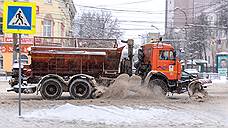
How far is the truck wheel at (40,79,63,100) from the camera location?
21828mm

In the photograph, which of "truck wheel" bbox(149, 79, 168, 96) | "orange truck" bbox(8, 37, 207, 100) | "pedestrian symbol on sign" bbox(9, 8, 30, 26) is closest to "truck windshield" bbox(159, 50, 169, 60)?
"orange truck" bbox(8, 37, 207, 100)

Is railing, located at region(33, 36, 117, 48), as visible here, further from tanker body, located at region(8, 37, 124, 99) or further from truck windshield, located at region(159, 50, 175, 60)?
truck windshield, located at region(159, 50, 175, 60)

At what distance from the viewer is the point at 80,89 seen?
874 inches

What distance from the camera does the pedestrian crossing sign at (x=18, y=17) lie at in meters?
13.6

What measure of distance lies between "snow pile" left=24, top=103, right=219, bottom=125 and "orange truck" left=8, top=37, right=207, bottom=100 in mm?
6237

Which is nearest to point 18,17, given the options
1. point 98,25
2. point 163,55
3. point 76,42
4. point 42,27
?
point 76,42

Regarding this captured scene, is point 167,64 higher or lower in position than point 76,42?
lower

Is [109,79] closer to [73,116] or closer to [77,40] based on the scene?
[77,40]

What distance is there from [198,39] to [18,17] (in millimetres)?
69255

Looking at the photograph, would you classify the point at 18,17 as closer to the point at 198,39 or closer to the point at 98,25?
the point at 98,25

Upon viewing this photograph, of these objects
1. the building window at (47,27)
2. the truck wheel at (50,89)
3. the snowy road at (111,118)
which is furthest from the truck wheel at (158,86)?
the building window at (47,27)

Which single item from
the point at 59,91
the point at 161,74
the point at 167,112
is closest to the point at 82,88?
the point at 59,91

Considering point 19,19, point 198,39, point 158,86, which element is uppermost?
point 198,39

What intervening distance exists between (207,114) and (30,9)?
688cm
